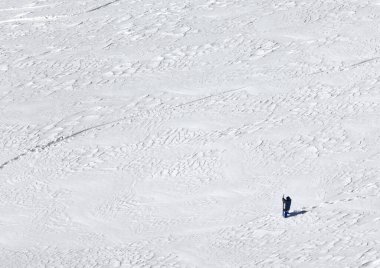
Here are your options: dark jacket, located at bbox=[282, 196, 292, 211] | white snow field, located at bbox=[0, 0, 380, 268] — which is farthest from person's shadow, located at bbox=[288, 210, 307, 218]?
dark jacket, located at bbox=[282, 196, 292, 211]

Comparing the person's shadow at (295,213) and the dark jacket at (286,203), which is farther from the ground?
the dark jacket at (286,203)

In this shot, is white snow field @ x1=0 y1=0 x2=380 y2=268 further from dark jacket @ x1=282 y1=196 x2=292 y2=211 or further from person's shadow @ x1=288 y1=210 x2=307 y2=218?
dark jacket @ x1=282 y1=196 x2=292 y2=211

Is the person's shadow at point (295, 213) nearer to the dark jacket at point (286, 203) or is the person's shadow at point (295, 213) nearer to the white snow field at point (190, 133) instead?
the white snow field at point (190, 133)

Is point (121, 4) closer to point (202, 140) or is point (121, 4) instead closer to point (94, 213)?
point (202, 140)

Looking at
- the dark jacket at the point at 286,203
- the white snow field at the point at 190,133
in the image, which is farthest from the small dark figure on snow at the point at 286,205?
the white snow field at the point at 190,133

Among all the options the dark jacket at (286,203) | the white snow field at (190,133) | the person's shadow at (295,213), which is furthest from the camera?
the person's shadow at (295,213)

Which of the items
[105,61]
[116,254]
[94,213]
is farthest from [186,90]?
[116,254]

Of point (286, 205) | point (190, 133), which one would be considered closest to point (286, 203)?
point (286, 205)

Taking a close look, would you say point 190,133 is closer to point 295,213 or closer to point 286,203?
point 295,213

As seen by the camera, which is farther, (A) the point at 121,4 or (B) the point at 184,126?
(A) the point at 121,4
